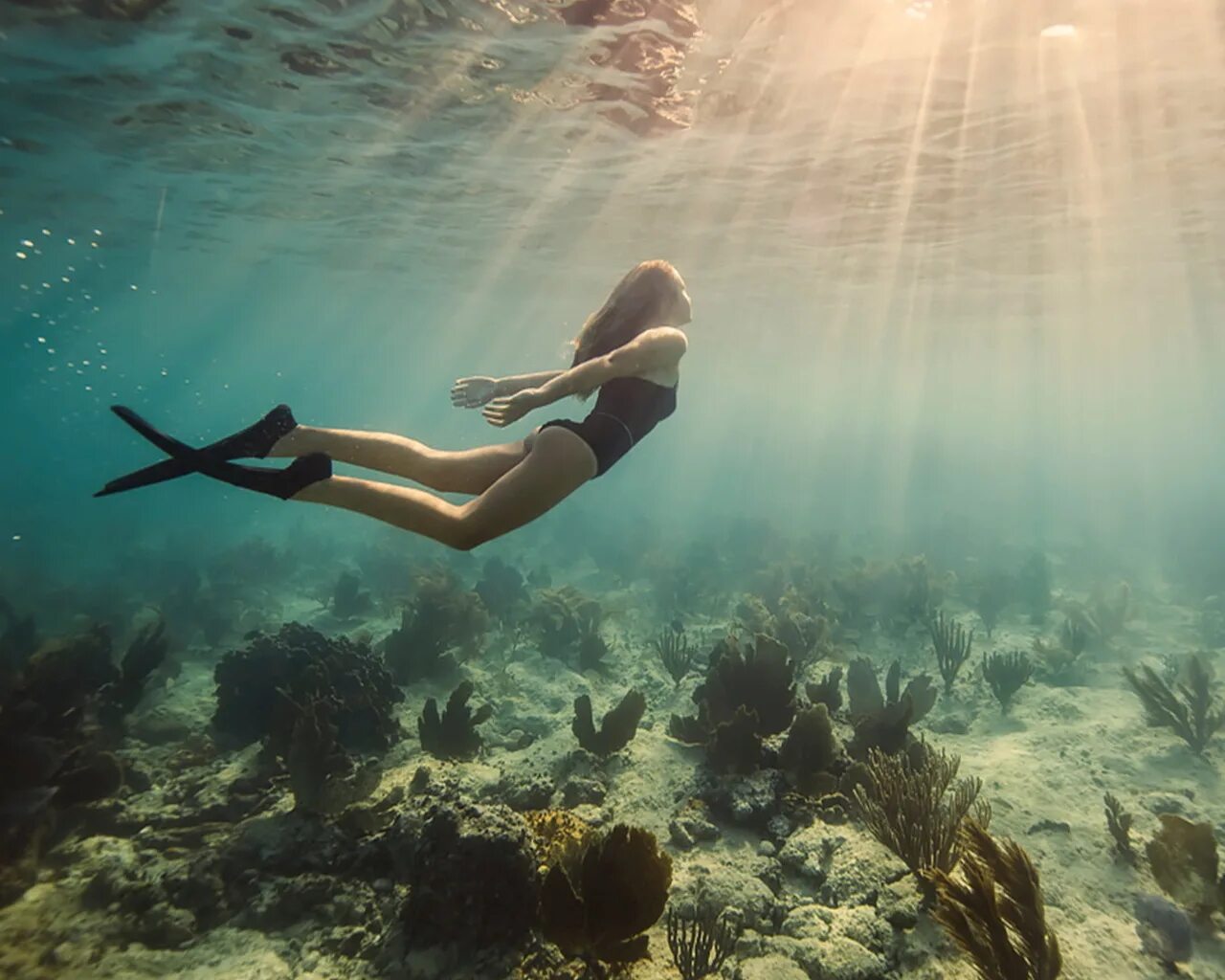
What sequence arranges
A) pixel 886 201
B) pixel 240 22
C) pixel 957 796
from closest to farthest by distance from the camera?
pixel 957 796 → pixel 240 22 → pixel 886 201

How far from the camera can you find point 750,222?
19.9 m

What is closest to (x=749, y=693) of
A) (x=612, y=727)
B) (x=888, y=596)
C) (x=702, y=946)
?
(x=612, y=727)

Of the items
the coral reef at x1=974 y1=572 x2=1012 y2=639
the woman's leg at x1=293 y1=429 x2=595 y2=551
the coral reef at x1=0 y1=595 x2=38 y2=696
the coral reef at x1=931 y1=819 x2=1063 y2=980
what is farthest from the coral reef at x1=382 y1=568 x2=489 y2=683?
the coral reef at x1=974 y1=572 x2=1012 y2=639

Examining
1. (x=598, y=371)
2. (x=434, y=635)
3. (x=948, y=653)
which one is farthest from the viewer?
(x=948, y=653)

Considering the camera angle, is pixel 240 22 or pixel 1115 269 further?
pixel 1115 269

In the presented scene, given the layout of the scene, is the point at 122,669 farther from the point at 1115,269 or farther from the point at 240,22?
the point at 1115,269

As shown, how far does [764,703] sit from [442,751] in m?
3.81

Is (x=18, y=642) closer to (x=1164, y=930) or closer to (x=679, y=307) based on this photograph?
(x=679, y=307)

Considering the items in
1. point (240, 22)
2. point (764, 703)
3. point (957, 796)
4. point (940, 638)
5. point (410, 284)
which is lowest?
point (410, 284)

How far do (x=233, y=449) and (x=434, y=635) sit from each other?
7029 mm

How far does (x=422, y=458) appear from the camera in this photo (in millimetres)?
5000

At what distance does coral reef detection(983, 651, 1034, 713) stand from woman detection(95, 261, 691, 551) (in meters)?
9.08

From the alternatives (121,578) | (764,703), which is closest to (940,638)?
(764,703)

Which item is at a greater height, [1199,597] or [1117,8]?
[1117,8]
